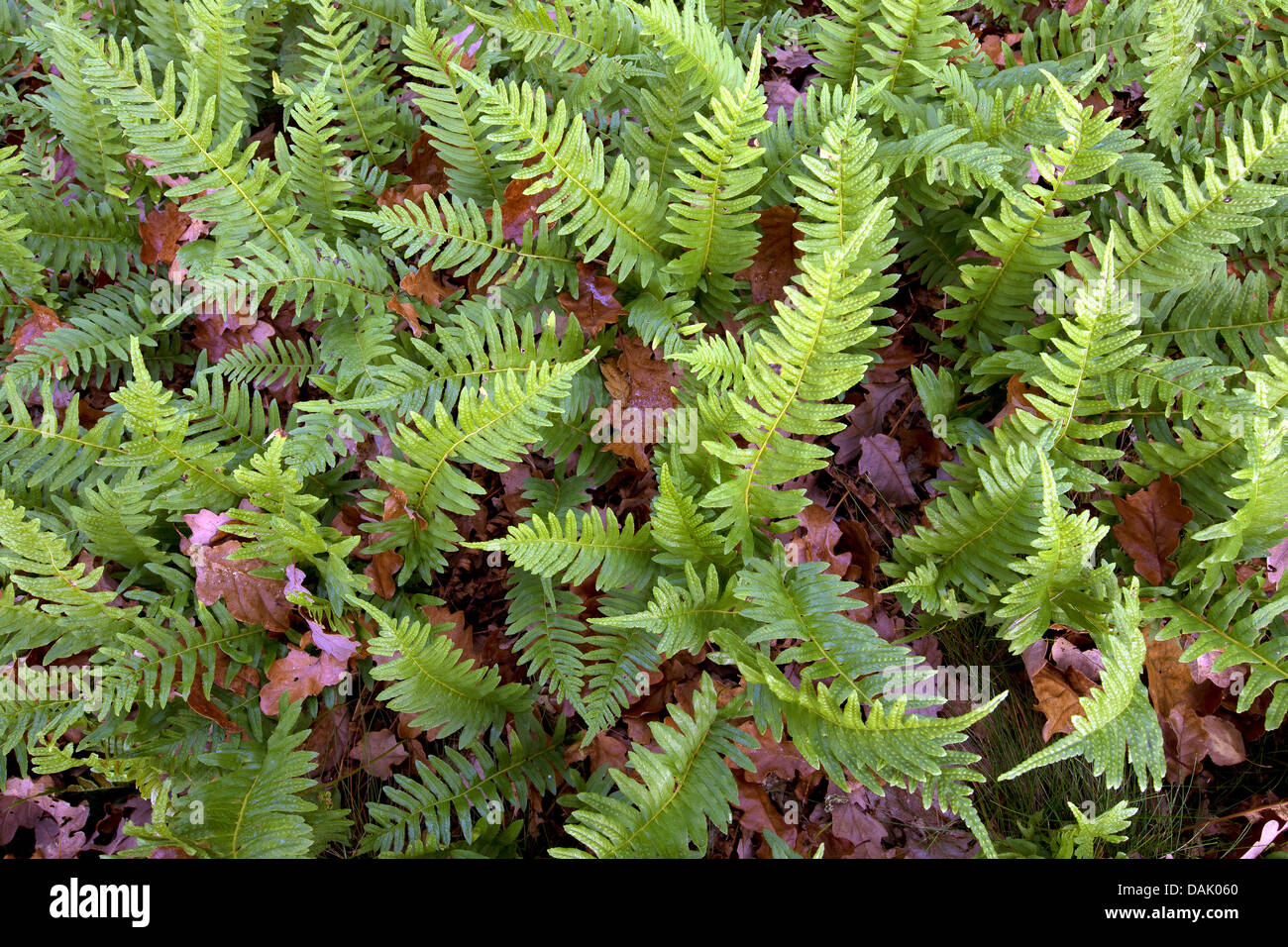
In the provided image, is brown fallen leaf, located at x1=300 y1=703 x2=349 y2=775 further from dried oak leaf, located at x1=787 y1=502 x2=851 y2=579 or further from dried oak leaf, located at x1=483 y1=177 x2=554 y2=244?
dried oak leaf, located at x1=483 y1=177 x2=554 y2=244

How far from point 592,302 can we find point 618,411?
474 millimetres

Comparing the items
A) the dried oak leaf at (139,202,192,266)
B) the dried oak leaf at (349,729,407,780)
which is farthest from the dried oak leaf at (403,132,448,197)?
the dried oak leaf at (349,729,407,780)

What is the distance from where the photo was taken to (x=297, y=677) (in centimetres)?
284

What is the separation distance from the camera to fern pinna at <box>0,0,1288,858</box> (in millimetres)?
2391

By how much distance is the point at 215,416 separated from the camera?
310 centimetres

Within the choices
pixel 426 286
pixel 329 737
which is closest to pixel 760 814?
pixel 329 737

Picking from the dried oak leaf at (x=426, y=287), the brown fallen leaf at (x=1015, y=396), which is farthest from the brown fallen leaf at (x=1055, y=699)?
the dried oak leaf at (x=426, y=287)

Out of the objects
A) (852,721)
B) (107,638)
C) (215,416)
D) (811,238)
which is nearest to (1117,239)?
(811,238)

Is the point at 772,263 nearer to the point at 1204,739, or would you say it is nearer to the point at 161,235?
the point at 1204,739

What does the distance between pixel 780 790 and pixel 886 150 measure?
7.81ft

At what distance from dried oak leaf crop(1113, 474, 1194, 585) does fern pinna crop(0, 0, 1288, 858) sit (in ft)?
0.09

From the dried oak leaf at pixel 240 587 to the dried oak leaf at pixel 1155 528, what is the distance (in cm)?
307
